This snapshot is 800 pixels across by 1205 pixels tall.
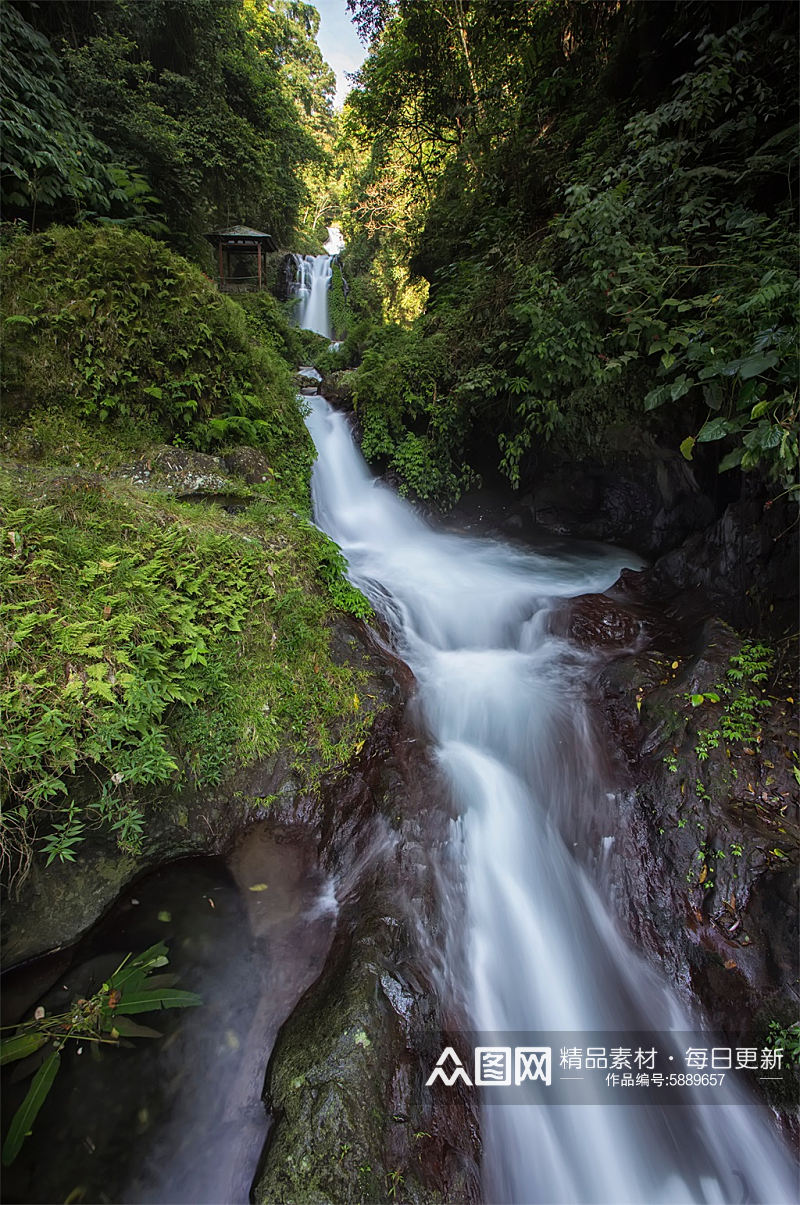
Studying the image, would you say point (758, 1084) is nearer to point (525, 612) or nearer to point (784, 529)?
point (784, 529)

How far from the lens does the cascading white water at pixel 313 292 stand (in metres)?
20.5

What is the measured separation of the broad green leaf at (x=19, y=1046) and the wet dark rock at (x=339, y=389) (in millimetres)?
9442

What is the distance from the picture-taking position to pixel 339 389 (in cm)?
1046

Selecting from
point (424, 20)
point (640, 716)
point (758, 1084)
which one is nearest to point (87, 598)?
point (640, 716)

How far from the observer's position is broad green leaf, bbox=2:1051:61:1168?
2.06 meters

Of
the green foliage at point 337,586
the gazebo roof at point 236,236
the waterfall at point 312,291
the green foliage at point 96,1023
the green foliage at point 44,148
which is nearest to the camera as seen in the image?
the green foliage at point 96,1023

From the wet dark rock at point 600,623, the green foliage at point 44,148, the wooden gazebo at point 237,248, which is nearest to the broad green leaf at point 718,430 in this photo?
the wet dark rock at point 600,623

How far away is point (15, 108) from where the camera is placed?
5996 millimetres

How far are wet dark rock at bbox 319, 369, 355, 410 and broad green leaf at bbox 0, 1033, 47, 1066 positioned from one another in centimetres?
944

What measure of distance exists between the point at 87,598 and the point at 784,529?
17.0ft

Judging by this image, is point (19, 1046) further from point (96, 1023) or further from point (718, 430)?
point (718, 430)

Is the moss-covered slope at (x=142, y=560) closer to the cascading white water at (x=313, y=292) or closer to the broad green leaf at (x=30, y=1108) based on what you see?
the broad green leaf at (x=30, y=1108)

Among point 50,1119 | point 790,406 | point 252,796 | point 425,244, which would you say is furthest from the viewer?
point 425,244

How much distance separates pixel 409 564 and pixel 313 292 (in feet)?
63.8
